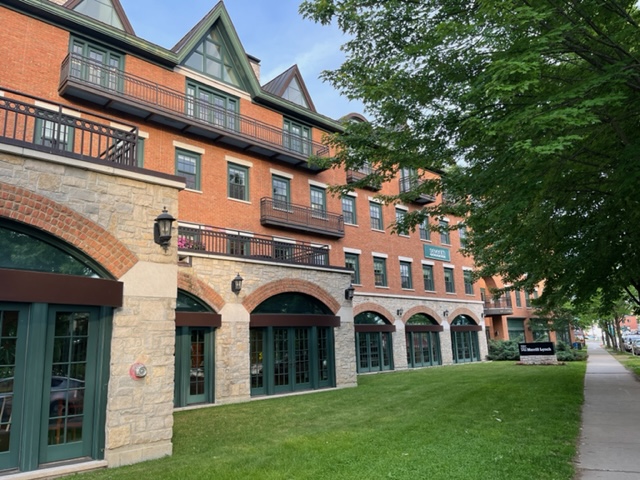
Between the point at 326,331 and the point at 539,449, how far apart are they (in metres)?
10.5

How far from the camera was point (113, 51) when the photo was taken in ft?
53.3

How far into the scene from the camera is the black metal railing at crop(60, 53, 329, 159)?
1512 cm

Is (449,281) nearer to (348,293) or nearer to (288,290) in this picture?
(348,293)

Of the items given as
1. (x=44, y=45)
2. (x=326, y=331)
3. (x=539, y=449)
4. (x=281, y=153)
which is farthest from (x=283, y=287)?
(x=44, y=45)

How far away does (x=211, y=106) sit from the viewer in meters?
18.4

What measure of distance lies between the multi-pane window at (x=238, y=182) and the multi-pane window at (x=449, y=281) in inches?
674

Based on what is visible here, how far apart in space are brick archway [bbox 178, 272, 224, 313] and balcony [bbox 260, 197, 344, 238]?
20.9 feet

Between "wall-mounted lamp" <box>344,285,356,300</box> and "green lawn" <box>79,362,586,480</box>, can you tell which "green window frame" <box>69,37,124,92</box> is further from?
"green lawn" <box>79,362,586,480</box>

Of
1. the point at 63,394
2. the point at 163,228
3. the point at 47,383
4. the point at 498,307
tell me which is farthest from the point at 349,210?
the point at 47,383

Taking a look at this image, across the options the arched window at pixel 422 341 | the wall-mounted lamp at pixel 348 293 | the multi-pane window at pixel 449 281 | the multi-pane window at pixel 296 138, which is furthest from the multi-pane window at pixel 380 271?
the wall-mounted lamp at pixel 348 293

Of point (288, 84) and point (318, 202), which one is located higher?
point (288, 84)

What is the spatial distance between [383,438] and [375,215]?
19.7 meters

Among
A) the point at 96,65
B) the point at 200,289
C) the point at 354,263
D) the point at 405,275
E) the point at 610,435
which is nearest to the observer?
the point at 610,435

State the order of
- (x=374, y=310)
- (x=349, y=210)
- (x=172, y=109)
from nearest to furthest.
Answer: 1. (x=172, y=109)
2. (x=374, y=310)
3. (x=349, y=210)
